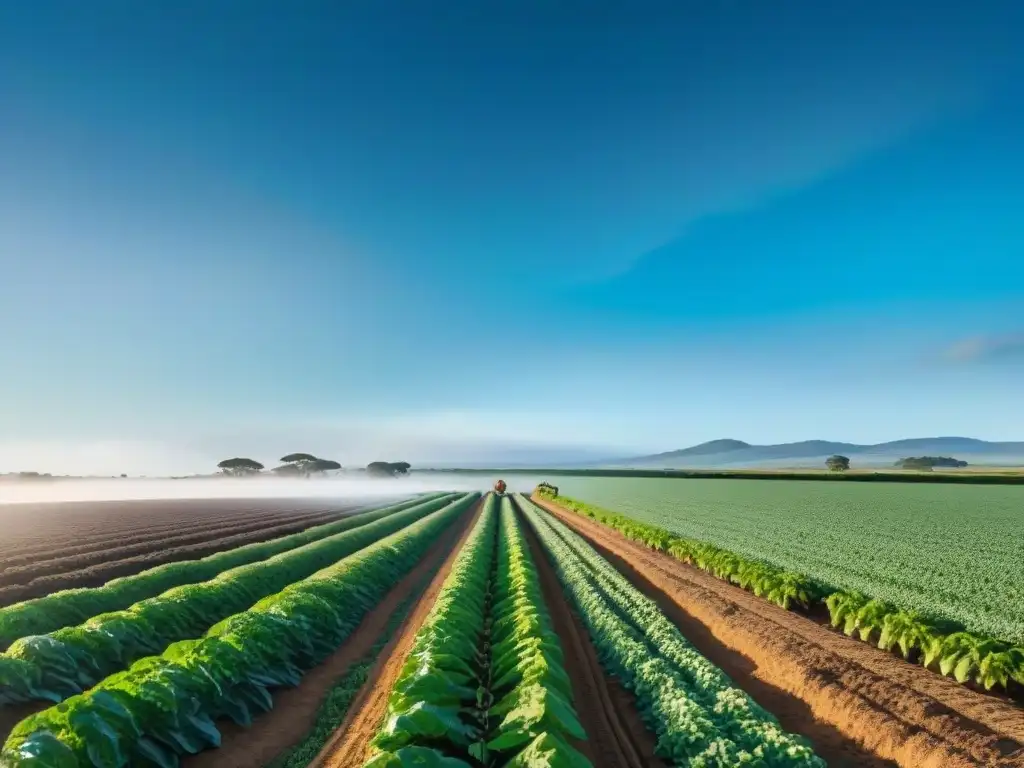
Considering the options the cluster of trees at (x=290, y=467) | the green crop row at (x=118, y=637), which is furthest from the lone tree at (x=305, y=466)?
the green crop row at (x=118, y=637)

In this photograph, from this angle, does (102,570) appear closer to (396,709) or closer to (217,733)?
(217,733)

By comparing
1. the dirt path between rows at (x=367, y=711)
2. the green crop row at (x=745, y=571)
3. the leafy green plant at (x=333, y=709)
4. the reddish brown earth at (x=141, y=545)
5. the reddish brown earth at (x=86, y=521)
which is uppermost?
the reddish brown earth at (x=86, y=521)

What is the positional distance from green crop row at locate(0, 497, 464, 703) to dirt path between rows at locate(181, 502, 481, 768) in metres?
3.15

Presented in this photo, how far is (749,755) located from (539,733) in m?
2.42

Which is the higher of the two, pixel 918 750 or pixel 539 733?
pixel 539 733

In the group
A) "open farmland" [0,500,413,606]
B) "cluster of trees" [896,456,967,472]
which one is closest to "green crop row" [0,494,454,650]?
"open farmland" [0,500,413,606]

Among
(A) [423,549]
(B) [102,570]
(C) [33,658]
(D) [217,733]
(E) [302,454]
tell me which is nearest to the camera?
(D) [217,733]

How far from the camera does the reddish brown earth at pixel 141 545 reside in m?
19.2

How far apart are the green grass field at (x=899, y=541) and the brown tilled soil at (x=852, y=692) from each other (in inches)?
164

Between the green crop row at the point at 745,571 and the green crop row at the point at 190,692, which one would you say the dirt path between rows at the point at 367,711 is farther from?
the green crop row at the point at 745,571

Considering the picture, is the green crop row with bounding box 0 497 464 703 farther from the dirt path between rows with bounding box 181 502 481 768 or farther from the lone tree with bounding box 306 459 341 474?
the lone tree with bounding box 306 459 341 474

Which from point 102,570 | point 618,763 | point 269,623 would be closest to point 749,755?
point 618,763

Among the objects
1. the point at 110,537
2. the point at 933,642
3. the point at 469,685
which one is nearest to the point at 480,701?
the point at 469,685

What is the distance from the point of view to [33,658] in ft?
31.0
